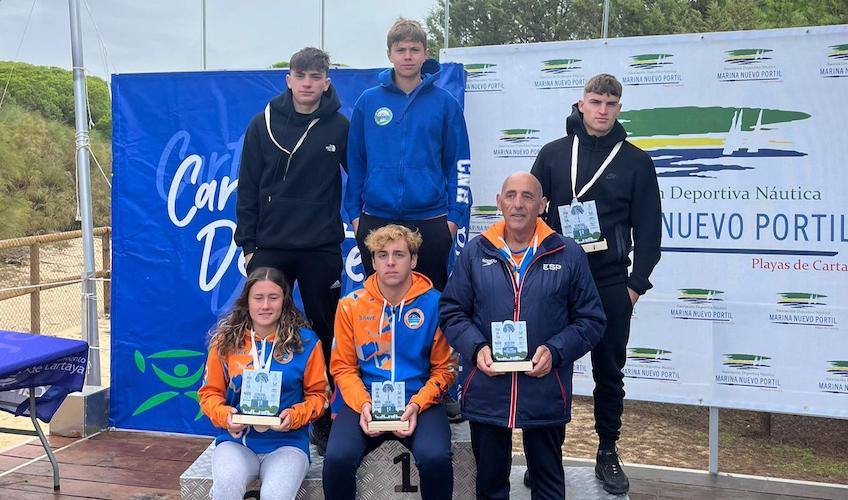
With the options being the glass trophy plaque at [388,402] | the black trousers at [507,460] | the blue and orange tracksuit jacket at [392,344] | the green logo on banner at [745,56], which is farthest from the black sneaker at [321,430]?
the green logo on banner at [745,56]

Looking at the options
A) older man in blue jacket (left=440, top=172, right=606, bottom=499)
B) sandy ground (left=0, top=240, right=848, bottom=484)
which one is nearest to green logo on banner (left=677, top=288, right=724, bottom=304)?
older man in blue jacket (left=440, top=172, right=606, bottom=499)

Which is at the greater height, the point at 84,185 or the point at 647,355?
the point at 84,185

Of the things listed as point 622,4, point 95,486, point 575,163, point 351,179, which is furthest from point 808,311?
point 622,4

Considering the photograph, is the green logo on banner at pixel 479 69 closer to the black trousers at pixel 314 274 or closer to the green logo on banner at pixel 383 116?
the green logo on banner at pixel 383 116

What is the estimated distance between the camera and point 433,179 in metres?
2.96

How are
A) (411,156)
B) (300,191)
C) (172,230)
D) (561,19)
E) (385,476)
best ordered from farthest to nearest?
(561,19)
(172,230)
(300,191)
(411,156)
(385,476)

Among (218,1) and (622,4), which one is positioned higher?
(622,4)

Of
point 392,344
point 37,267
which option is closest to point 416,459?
point 392,344

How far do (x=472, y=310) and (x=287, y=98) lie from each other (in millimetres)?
1183

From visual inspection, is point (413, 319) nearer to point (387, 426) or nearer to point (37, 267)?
point (387, 426)

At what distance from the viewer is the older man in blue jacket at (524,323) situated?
2508 mm

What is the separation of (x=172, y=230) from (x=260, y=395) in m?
1.69

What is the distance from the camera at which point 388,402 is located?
8.70ft

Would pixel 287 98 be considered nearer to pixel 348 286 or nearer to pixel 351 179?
pixel 351 179
